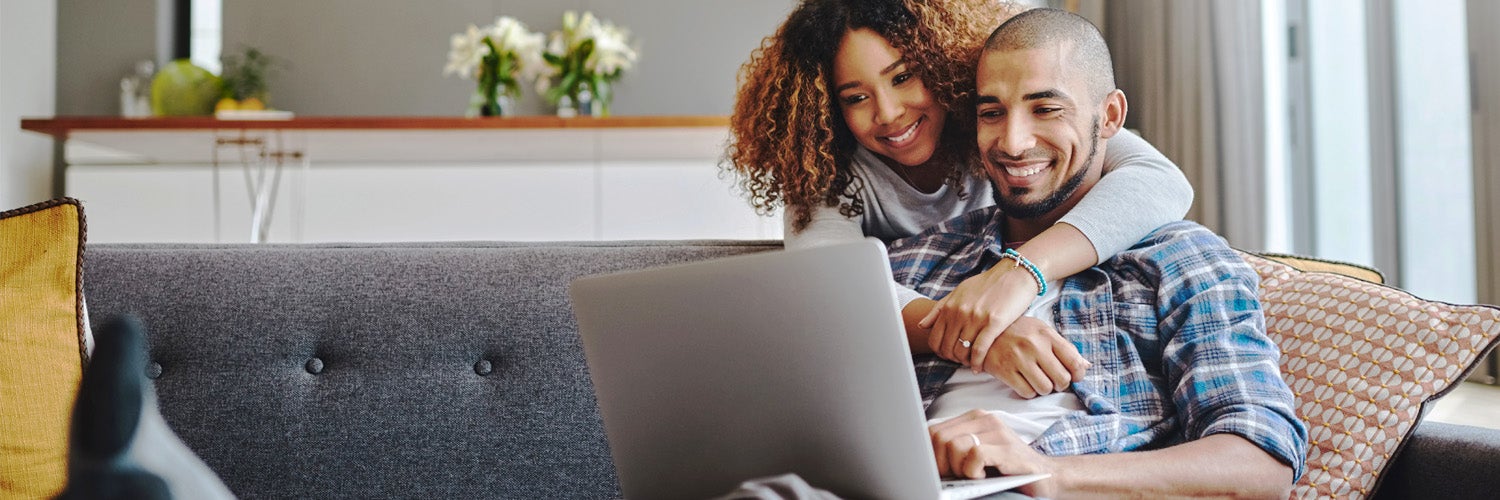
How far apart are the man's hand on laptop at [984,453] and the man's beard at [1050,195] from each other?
0.33 meters

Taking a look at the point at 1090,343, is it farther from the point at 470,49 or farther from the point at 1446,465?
the point at 470,49

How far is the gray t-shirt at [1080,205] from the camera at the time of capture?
3.83 feet

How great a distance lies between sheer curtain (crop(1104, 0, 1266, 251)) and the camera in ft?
12.5

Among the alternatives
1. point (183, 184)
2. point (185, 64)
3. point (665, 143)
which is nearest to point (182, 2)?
point (185, 64)

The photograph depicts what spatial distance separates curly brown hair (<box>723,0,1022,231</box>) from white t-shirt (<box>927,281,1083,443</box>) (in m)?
0.29

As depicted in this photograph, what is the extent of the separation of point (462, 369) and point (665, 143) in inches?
117

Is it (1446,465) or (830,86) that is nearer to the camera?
(1446,465)

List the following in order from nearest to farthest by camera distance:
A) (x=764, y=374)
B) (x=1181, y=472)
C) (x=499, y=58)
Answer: (x=764, y=374) < (x=1181, y=472) < (x=499, y=58)

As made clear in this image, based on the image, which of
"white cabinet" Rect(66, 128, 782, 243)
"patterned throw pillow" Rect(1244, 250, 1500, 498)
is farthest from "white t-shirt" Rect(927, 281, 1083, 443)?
"white cabinet" Rect(66, 128, 782, 243)

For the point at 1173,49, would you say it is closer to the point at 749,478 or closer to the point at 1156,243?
the point at 1156,243

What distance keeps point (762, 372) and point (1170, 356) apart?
0.49 metres

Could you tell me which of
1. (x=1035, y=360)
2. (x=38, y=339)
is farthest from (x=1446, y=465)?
(x=38, y=339)

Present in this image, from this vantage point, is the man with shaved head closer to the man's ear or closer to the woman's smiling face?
the man's ear

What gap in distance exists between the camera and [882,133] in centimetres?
139
